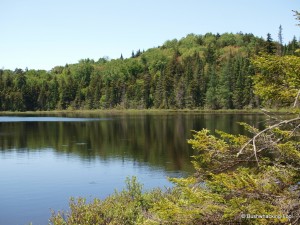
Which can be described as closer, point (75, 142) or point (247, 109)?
point (75, 142)

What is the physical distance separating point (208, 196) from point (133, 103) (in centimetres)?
18439

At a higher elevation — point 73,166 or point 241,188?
point 241,188

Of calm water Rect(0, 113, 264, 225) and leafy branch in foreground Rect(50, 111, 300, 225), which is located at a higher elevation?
leafy branch in foreground Rect(50, 111, 300, 225)

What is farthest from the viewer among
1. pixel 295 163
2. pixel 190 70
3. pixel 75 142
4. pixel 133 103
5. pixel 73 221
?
pixel 133 103

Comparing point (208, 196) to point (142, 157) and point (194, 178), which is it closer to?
point (194, 178)

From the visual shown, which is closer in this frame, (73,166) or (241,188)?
(241,188)

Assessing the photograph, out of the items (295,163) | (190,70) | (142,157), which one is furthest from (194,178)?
(190,70)

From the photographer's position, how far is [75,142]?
6241 cm

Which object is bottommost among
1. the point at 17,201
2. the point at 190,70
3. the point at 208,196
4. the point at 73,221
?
the point at 17,201

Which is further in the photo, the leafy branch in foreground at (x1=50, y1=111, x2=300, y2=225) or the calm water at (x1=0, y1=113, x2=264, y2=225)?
the calm water at (x1=0, y1=113, x2=264, y2=225)

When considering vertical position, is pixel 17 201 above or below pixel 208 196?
below

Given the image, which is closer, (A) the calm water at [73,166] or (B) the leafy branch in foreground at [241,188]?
(B) the leafy branch in foreground at [241,188]

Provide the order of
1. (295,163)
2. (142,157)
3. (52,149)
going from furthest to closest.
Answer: (52,149), (142,157), (295,163)

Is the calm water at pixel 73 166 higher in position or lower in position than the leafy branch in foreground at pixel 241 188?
lower
